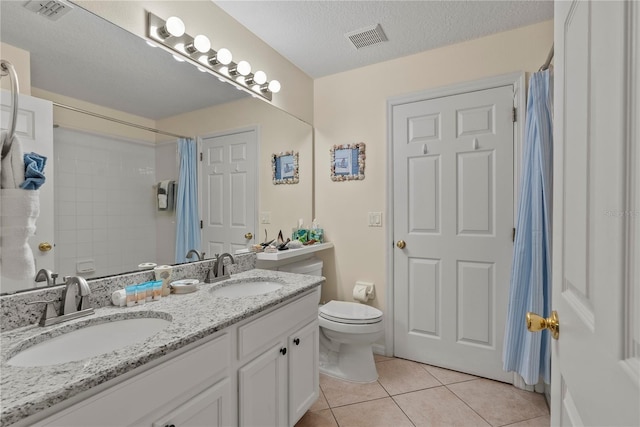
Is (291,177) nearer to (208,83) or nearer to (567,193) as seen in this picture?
(208,83)

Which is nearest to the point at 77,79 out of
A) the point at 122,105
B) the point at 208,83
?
the point at 122,105

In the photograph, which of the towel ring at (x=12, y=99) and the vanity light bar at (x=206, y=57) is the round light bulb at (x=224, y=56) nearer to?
the vanity light bar at (x=206, y=57)

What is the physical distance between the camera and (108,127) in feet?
4.21

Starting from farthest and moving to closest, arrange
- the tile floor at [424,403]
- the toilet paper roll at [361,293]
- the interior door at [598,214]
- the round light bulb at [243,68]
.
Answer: the toilet paper roll at [361,293] < the round light bulb at [243,68] < the tile floor at [424,403] < the interior door at [598,214]

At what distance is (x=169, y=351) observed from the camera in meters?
0.87

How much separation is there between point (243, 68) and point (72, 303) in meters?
1.59

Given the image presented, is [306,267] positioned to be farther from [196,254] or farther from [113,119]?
[113,119]

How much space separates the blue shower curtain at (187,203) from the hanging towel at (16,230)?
70 cm

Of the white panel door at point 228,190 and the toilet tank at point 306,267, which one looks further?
the toilet tank at point 306,267

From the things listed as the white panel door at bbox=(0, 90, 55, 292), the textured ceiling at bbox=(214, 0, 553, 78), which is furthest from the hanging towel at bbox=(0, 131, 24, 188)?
the textured ceiling at bbox=(214, 0, 553, 78)

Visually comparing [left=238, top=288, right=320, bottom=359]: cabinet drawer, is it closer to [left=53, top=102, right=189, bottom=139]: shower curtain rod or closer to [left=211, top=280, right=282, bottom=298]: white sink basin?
[left=211, top=280, right=282, bottom=298]: white sink basin

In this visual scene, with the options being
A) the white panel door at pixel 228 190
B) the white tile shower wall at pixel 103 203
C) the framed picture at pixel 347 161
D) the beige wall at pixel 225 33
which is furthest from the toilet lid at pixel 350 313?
the beige wall at pixel 225 33

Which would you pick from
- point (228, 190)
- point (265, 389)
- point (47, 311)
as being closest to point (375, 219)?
point (228, 190)

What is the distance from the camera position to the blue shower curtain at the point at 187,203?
5.25 ft
